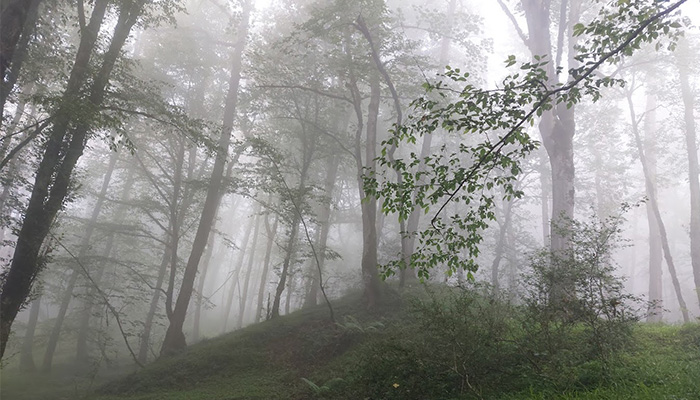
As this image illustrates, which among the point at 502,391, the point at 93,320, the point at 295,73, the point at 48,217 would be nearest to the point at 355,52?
the point at 295,73

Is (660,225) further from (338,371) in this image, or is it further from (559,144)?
(338,371)

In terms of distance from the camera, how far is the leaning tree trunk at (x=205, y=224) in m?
12.5

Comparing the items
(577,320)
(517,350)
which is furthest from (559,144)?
(517,350)

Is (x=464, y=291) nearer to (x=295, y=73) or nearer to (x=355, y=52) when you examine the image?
(x=355, y=52)

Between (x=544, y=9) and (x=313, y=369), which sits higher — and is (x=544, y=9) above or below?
above

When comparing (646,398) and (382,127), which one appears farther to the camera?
(382,127)

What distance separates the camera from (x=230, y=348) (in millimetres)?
11195

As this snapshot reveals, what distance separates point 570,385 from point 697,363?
6.17ft

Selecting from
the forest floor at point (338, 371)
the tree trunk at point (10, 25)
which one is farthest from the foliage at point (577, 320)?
the tree trunk at point (10, 25)

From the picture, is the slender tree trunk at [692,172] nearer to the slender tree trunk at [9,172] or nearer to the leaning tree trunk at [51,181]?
the leaning tree trunk at [51,181]

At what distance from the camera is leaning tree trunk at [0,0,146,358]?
24.0ft

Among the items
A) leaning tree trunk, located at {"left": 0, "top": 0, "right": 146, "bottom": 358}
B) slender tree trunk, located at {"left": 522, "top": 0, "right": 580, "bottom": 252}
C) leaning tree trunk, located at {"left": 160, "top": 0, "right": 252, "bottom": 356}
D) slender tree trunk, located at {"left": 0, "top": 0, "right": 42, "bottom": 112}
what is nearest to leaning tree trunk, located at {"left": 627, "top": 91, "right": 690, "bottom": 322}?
slender tree trunk, located at {"left": 522, "top": 0, "right": 580, "bottom": 252}

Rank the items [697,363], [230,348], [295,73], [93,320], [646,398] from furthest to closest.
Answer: [93,320] → [295,73] → [230,348] → [697,363] → [646,398]

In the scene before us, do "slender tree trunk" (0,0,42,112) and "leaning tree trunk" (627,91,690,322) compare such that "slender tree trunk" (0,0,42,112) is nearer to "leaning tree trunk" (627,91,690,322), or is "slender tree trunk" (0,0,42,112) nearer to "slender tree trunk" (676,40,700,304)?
"leaning tree trunk" (627,91,690,322)
